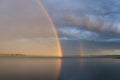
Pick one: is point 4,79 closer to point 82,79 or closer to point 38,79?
point 38,79

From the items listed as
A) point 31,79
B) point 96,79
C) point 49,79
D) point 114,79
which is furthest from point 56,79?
point 114,79

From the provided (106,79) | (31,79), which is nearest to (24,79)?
(31,79)

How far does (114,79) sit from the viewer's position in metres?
54.0

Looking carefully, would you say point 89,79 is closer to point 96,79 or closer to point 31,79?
point 96,79

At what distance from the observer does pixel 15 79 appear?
53750mm

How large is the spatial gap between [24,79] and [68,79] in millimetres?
10171

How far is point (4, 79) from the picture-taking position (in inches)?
2044

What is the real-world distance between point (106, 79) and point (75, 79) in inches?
298

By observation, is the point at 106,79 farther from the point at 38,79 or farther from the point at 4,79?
the point at 4,79

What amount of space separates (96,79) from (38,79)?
13396 millimetres

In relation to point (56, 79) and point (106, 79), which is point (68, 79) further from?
point (106, 79)

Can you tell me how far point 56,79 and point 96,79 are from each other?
9193mm

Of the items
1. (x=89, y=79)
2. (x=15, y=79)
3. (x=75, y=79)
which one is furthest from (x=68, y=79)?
(x=15, y=79)

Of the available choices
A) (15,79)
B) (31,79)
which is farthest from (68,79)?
(15,79)
